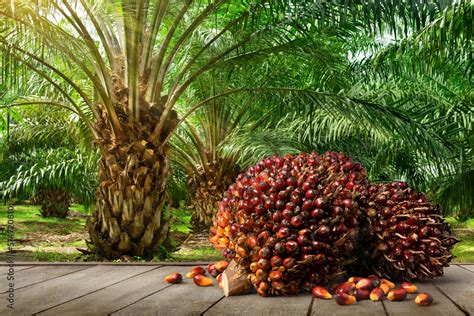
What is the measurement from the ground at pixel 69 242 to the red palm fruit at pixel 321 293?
3406mm

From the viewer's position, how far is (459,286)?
2705 mm

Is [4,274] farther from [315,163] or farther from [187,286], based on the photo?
[315,163]

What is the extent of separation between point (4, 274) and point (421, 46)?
5244mm

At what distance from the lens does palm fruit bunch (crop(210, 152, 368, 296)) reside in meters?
2.51

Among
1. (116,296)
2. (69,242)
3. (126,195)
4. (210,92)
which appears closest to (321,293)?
(116,296)

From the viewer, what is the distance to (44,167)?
1077 cm

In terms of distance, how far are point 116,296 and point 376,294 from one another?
3.51 feet

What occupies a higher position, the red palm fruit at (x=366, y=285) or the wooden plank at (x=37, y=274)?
the red palm fruit at (x=366, y=285)

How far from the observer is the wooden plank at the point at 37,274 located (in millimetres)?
2771

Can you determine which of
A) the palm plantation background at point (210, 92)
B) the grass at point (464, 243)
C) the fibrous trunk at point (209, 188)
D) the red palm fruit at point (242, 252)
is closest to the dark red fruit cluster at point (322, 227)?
the red palm fruit at point (242, 252)

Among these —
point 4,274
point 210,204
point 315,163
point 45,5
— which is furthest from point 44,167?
point 315,163

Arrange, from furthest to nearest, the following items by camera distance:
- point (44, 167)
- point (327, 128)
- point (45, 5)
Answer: point (44, 167) → point (327, 128) → point (45, 5)

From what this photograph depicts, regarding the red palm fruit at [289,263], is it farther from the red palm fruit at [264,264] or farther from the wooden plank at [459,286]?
the wooden plank at [459,286]

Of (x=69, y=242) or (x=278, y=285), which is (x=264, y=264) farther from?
(x=69, y=242)
